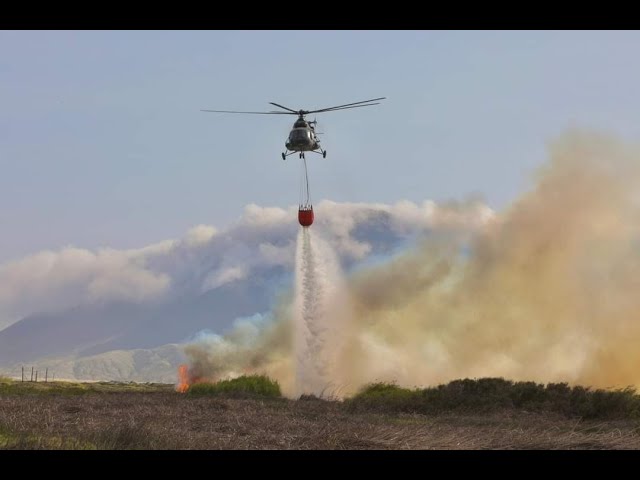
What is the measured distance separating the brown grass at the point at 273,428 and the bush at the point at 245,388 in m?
14.6

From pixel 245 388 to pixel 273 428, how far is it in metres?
31.6

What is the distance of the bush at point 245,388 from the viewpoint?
65.1 meters

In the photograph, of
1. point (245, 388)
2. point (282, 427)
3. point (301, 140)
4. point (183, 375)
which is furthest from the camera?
point (183, 375)

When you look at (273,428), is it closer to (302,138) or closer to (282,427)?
(282,427)

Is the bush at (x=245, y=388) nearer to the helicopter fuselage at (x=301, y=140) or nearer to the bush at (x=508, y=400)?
the bush at (x=508, y=400)

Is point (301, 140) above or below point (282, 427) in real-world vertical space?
above

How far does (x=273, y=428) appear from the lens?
1405 inches

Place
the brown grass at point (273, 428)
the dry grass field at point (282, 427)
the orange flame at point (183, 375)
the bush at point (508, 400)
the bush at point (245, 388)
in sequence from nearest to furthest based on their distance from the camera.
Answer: the brown grass at point (273, 428) < the dry grass field at point (282, 427) < the bush at point (508, 400) < the bush at point (245, 388) < the orange flame at point (183, 375)

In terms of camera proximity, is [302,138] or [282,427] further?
[302,138]

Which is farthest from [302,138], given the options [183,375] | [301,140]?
[183,375]

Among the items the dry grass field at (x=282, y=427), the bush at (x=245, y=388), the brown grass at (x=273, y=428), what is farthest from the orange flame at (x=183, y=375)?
the brown grass at (x=273, y=428)

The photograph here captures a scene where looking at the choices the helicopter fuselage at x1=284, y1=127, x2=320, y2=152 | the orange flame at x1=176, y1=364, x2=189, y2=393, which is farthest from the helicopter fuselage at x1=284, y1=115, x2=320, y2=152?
the orange flame at x1=176, y1=364, x2=189, y2=393
